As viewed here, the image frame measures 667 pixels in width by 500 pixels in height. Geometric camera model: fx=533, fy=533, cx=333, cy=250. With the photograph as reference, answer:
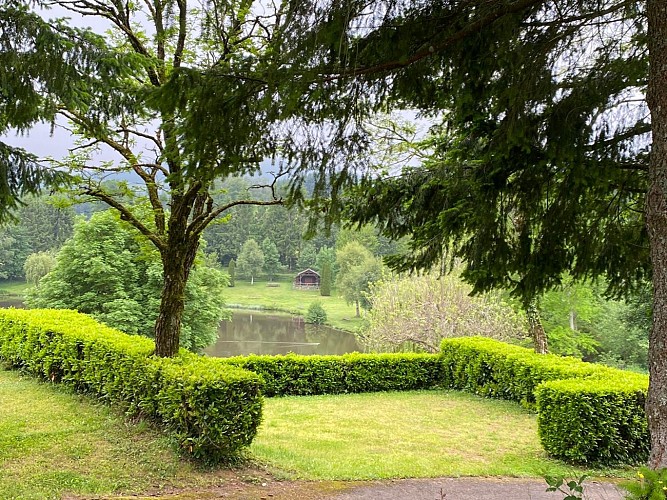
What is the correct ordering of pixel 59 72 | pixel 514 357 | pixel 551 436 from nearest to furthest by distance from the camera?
1. pixel 59 72
2. pixel 551 436
3. pixel 514 357

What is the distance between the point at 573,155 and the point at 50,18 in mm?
3942

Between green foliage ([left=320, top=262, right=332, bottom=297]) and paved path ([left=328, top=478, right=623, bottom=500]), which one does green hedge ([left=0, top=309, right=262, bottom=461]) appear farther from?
green foliage ([left=320, top=262, right=332, bottom=297])

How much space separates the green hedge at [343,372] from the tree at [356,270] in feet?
67.5

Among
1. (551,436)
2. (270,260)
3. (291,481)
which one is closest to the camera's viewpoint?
(291,481)

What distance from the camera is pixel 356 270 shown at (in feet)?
111

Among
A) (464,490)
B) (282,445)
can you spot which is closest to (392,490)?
(464,490)

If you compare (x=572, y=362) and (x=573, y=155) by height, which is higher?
(x=573, y=155)

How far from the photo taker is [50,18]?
161 inches

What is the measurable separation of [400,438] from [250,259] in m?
40.1

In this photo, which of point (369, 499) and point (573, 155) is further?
point (369, 499)

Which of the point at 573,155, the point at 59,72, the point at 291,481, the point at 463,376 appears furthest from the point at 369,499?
the point at 463,376

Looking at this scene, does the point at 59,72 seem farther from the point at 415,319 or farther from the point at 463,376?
the point at 415,319

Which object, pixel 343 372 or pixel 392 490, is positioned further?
pixel 343 372

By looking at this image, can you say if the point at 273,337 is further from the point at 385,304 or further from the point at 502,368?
the point at 502,368
